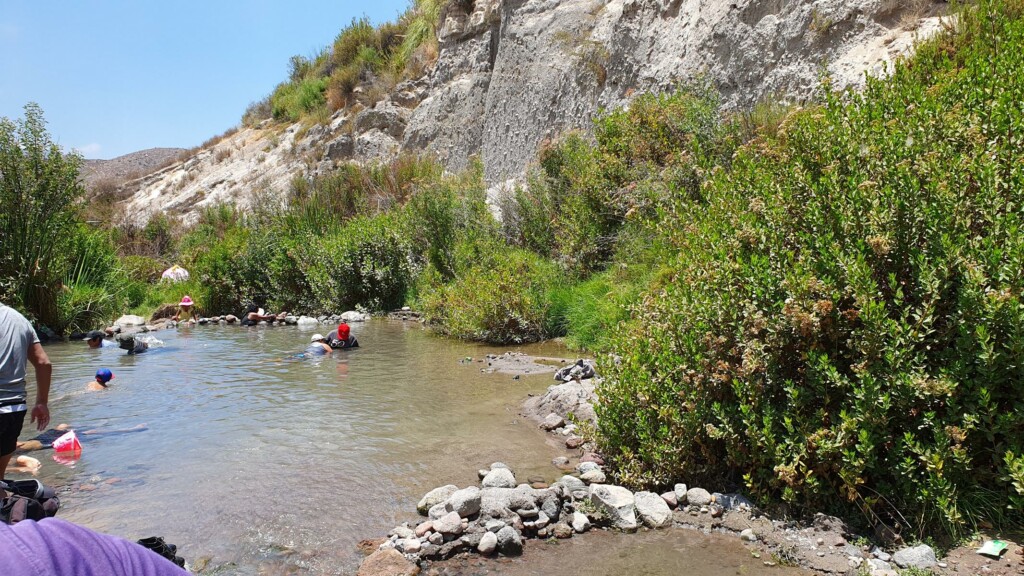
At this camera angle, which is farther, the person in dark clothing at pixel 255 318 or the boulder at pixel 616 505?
the person in dark clothing at pixel 255 318

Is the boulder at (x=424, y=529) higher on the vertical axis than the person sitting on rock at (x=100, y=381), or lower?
lower

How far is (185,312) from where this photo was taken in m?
20.7

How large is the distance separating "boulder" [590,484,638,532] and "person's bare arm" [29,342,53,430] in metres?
4.36

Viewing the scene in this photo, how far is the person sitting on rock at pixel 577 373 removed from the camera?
8.39 meters

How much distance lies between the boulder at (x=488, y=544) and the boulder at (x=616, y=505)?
82cm

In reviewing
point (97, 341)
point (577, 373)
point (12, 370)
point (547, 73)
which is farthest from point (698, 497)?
point (547, 73)

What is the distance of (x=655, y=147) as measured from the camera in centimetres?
1299

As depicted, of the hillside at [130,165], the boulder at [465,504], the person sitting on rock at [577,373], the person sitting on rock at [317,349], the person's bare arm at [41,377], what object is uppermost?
the hillside at [130,165]

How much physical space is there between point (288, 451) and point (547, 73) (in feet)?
56.9

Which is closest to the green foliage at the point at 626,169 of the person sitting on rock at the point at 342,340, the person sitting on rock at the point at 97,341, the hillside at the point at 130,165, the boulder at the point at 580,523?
the person sitting on rock at the point at 342,340

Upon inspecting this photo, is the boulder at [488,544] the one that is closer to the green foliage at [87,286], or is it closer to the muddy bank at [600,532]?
the muddy bank at [600,532]

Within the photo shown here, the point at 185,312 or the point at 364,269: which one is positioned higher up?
the point at 364,269

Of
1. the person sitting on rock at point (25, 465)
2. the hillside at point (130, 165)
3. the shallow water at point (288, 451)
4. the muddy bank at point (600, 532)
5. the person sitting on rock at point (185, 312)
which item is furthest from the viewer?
the hillside at point (130, 165)

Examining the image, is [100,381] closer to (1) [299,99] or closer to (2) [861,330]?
(2) [861,330]
